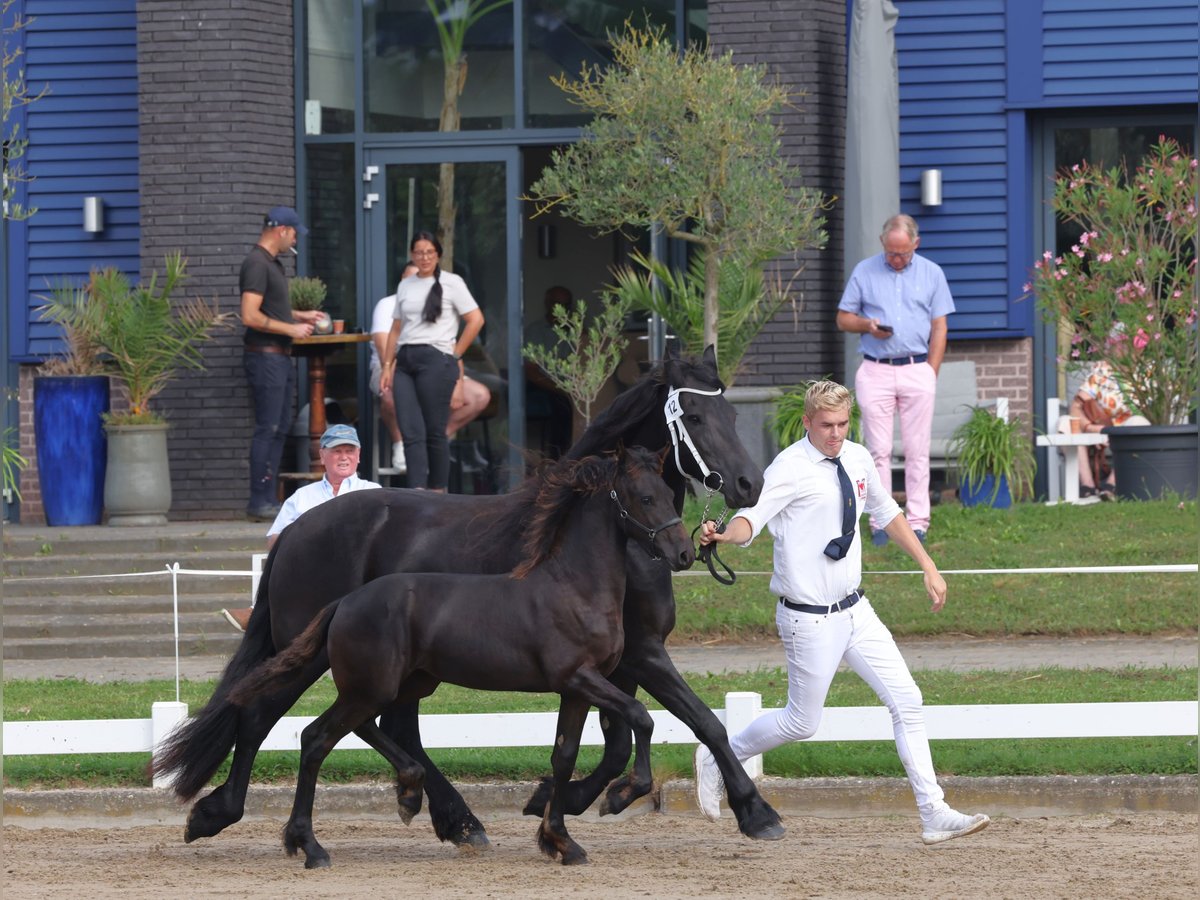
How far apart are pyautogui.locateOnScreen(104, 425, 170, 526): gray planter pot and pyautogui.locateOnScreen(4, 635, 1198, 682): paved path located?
7.28 ft

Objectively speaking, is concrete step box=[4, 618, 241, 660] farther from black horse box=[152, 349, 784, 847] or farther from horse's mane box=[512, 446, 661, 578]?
horse's mane box=[512, 446, 661, 578]

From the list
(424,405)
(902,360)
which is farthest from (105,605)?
(902,360)

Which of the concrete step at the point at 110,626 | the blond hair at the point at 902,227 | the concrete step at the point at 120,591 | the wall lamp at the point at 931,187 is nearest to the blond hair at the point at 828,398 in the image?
the blond hair at the point at 902,227

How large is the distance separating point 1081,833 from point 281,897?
3019mm

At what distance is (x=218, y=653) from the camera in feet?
36.3

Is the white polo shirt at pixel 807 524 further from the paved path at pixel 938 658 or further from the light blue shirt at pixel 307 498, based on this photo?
the paved path at pixel 938 658

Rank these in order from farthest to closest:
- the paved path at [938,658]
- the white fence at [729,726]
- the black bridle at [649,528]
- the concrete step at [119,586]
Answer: the concrete step at [119,586] → the paved path at [938,658] → the white fence at [729,726] → the black bridle at [649,528]

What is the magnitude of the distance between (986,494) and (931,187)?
276cm

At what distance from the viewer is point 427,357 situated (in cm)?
1247

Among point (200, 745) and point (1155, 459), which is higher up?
point (1155, 459)

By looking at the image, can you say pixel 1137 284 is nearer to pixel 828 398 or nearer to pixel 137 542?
pixel 137 542

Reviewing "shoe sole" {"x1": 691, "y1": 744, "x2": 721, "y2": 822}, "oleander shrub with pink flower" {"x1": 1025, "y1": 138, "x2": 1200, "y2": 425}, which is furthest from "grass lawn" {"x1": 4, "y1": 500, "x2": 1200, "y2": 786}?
"oleander shrub with pink flower" {"x1": 1025, "y1": 138, "x2": 1200, "y2": 425}

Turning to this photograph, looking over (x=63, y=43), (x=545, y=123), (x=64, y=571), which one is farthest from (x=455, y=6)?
(x=64, y=571)

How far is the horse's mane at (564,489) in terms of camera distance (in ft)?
21.0
